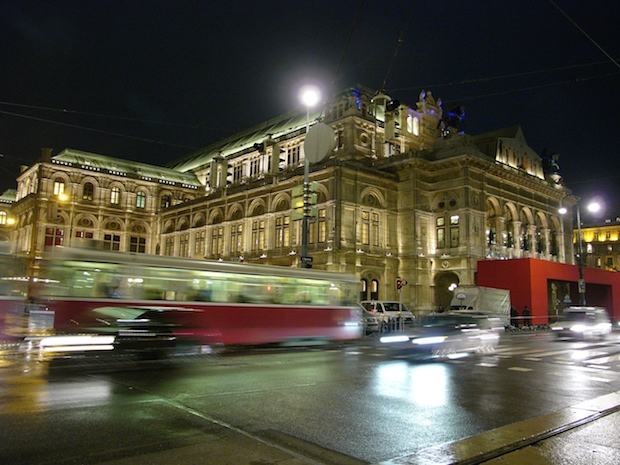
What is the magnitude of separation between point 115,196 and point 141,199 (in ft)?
11.0

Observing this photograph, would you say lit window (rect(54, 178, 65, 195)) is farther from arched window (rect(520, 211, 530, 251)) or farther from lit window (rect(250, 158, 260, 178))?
arched window (rect(520, 211, 530, 251))

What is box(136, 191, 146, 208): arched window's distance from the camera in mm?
67250

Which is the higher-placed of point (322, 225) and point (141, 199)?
point (141, 199)

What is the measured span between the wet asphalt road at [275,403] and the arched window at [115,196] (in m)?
→ 54.7

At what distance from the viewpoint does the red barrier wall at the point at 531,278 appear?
35.4 m

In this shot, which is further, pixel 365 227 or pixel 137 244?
pixel 137 244

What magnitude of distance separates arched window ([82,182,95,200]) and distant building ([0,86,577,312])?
214 mm

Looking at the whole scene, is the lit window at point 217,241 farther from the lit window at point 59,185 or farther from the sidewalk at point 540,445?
the sidewalk at point 540,445

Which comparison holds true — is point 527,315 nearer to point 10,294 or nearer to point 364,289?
point 364,289

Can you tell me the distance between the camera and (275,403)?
26.8ft

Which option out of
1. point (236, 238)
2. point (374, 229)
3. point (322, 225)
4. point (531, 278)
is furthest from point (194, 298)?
point (236, 238)

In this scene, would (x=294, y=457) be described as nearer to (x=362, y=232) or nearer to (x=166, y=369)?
(x=166, y=369)

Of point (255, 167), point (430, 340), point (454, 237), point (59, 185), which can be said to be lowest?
point (430, 340)

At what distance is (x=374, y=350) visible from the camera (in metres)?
18.7
